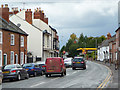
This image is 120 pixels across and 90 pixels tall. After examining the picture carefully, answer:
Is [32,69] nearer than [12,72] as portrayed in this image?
No

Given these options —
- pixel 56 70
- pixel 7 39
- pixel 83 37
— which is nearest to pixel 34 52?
pixel 7 39

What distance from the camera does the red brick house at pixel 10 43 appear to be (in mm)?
34812

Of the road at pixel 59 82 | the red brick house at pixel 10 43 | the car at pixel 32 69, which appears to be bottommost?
the road at pixel 59 82

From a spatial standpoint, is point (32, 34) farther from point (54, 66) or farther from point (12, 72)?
point (12, 72)

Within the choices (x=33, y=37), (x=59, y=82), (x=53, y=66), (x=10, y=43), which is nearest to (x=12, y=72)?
(x=59, y=82)

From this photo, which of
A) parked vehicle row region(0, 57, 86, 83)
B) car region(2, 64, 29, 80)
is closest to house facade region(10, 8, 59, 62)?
parked vehicle row region(0, 57, 86, 83)

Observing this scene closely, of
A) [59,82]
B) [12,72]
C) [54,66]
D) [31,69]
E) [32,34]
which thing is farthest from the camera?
[32,34]

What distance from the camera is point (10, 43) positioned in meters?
37.6

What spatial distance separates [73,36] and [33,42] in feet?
433

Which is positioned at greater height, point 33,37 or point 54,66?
point 33,37

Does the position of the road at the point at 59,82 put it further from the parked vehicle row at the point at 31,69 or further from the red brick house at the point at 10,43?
the red brick house at the point at 10,43

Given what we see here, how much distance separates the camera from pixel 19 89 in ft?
50.6

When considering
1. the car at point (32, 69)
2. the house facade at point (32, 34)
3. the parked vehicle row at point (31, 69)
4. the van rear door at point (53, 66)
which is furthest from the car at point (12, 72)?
the house facade at point (32, 34)

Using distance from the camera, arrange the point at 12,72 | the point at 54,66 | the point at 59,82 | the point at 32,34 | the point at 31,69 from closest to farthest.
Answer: the point at 59,82 → the point at 12,72 → the point at 54,66 → the point at 31,69 → the point at 32,34
